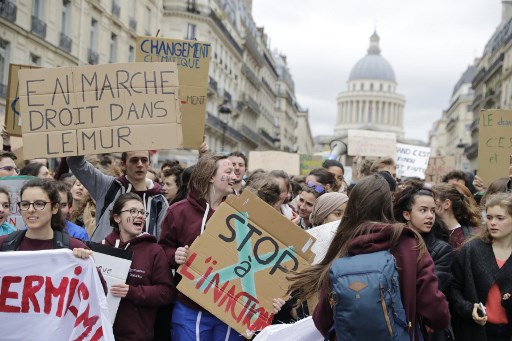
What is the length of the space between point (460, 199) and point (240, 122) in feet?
160

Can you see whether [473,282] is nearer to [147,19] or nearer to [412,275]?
[412,275]

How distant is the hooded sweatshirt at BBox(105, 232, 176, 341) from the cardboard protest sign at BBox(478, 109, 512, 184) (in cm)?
429

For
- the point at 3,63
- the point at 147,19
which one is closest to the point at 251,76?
the point at 147,19

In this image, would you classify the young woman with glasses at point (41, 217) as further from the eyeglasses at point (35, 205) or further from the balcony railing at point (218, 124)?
the balcony railing at point (218, 124)

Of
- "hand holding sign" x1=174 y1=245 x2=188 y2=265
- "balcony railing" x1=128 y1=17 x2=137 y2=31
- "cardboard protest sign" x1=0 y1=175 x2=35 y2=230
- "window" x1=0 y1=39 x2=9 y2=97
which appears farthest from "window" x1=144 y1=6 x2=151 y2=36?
"hand holding sign" x1=174 y1=245 x2=188 y2=265

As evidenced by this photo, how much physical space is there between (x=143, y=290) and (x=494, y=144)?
4738mm

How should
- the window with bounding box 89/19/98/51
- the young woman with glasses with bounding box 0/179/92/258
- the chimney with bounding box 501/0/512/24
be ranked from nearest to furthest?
the young woman with glasses with bounding box 0/179/92/258 → the window with bounding box 89/19/98/51 → the chimney with bounding box 501/0/512/24

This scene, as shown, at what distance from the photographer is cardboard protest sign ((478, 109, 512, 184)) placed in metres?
7.74

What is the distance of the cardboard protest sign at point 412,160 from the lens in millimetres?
13930

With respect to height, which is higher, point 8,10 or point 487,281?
Result: point 8,10

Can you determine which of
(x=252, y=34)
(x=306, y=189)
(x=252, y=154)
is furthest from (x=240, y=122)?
(x=306, y=189)

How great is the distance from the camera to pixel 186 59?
22.1 ft

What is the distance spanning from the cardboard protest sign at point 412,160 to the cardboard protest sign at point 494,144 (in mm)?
5751

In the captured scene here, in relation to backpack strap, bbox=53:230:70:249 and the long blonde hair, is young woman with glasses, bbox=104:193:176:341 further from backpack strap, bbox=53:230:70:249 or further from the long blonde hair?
the long blonde hair
